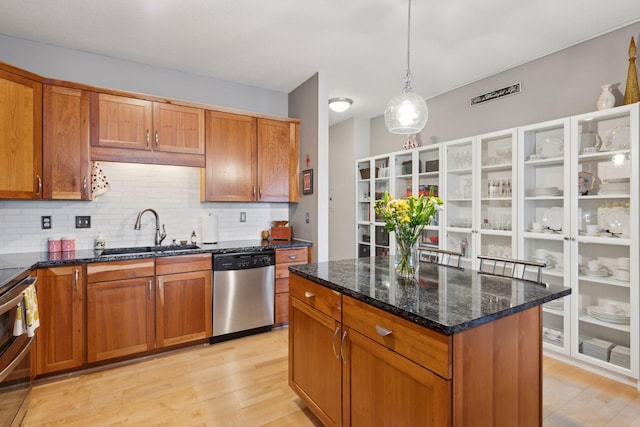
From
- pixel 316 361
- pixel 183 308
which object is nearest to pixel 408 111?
pixel 316 361

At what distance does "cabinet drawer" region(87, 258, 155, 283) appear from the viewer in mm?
2666

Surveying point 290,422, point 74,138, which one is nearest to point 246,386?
point 290,422

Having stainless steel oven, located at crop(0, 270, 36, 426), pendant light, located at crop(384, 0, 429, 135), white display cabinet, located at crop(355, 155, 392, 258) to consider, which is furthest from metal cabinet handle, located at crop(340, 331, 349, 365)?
white display cabinet, located at crop(355, 155, 392, 258)

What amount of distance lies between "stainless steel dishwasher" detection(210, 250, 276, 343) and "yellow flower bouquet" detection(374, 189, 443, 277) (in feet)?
5.95

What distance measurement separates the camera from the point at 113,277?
274cm

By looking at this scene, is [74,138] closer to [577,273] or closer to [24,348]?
Result: [24,348]

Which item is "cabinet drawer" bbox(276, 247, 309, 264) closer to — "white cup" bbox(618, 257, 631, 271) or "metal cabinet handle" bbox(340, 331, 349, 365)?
"metal cabinet handle" bbox(340, 331, 349, 365)

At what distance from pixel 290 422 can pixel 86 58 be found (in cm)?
365

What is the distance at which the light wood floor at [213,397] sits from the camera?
210 centimetres

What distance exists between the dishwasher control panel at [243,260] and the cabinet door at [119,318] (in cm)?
60

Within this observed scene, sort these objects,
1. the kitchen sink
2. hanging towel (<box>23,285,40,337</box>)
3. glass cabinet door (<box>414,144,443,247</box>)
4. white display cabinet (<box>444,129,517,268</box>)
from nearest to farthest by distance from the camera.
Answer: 1. hanging towel (<box>23,285,40,337</box>)
2. the kitchen sink
3. white display cabinet (<box>444,129,517,268</box>)
4. glass cabinet door (<box>414,144,443,247</box>)

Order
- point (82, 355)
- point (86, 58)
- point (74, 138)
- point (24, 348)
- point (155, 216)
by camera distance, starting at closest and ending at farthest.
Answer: point (24, 348), point (82, 355), point (74, 138), point (86, 58), point (155, 216)

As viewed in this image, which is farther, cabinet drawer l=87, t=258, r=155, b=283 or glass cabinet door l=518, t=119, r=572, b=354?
glass cabinet door l=518, t=119, r=572, b=354

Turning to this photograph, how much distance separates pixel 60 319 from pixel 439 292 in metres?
2.80
